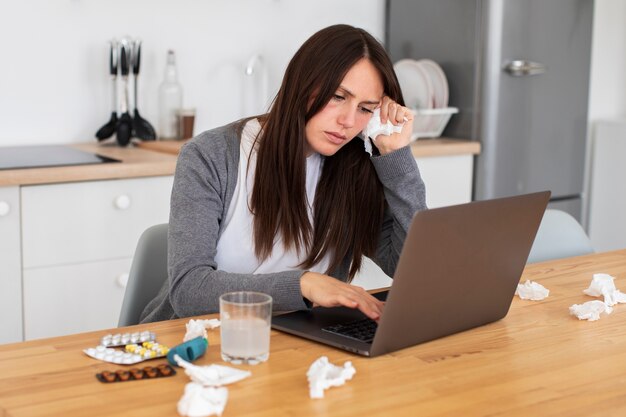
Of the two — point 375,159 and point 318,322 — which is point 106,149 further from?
point 318,322

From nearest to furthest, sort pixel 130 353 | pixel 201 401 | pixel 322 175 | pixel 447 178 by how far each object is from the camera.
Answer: pixel 201 401 → pixel 130 353 → pixel 322 175 → pixel 447 178

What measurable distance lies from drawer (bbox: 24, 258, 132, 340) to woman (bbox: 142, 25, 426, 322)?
882 millimetres

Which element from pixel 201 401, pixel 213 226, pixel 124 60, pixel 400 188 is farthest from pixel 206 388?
pixel 124 60

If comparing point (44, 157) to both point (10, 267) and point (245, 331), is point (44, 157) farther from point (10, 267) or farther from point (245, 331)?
point (245, 331)

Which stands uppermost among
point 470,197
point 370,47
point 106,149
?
point 370,47

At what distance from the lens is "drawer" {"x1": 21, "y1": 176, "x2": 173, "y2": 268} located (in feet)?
8.41

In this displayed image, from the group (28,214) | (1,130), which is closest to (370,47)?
(28,214)

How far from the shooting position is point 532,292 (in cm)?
172

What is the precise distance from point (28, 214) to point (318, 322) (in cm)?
132

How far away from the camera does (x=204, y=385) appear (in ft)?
3.91

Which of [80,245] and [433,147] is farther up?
[433,147]

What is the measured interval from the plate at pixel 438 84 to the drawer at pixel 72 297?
1.42m

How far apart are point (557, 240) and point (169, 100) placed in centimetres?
151

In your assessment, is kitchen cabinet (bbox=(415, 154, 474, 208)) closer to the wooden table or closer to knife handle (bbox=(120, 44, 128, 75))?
knife handle (bbox=(120, 44, 128, 75))
